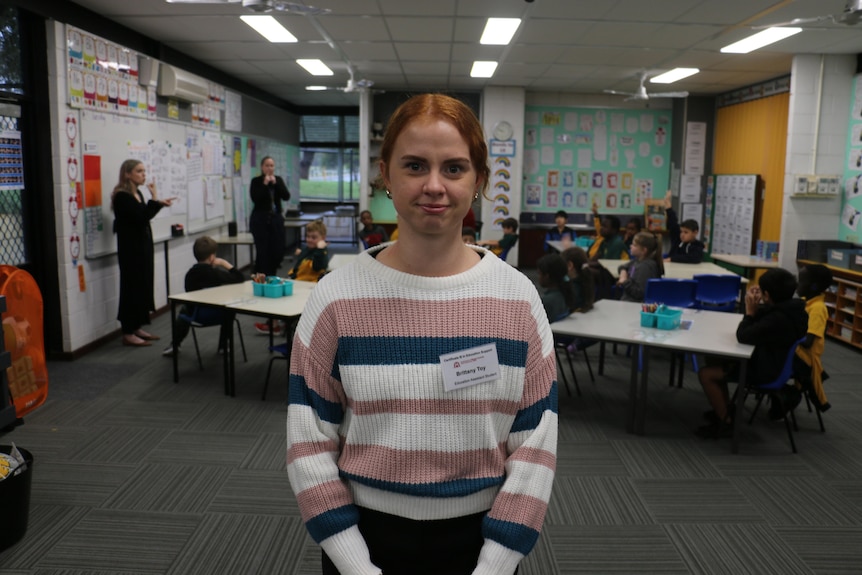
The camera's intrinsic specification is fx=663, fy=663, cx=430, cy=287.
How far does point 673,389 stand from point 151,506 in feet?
11.6

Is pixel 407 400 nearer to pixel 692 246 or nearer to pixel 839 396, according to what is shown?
pixel 839 396

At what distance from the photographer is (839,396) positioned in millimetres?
4734

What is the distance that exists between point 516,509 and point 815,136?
711cm

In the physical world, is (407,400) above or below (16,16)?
below

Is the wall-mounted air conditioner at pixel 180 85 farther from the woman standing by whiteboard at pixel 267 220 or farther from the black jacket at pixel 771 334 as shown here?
the black jacket at pixel 771 334

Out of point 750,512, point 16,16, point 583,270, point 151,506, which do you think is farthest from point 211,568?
point 16,16

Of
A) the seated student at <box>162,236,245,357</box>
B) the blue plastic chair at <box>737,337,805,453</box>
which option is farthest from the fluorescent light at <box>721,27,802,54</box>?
the seated student at <box>162,236,245,357</box>

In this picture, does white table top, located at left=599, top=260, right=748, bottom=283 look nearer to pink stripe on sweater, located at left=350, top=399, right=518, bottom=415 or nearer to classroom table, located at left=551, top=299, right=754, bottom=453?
classroom table, located at left=551, top=299, right=754, bottom=453

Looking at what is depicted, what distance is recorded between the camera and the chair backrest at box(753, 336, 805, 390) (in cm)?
356

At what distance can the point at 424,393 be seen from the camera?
1.08 metres

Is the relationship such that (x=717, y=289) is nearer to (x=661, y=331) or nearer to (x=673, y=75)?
(x=661, y=331)

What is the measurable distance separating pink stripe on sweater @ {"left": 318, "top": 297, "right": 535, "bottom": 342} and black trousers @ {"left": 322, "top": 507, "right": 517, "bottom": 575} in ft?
1.06

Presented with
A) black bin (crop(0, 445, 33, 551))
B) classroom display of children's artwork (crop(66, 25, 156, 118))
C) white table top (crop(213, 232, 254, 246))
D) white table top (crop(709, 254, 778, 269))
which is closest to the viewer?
black bin (crop(0, 445, 33, 551))

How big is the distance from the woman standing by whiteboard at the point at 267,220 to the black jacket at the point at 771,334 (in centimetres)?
561
